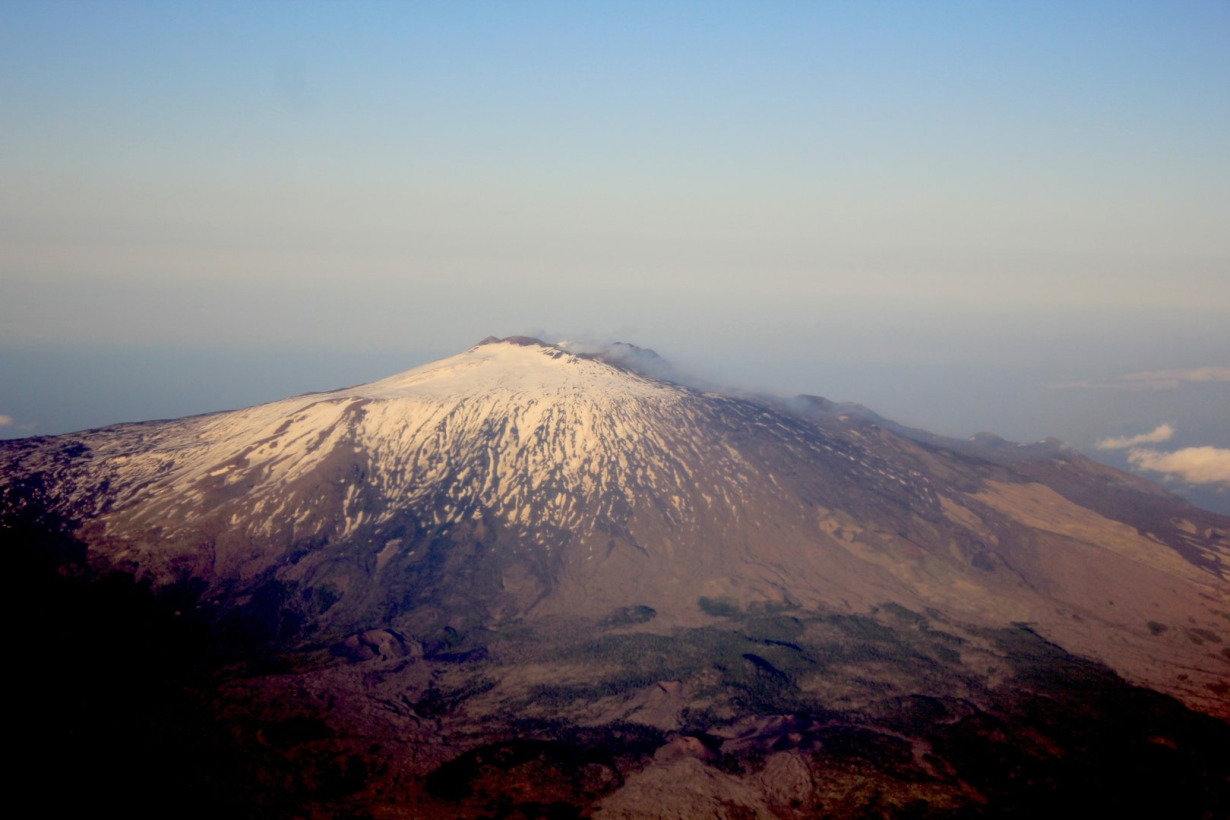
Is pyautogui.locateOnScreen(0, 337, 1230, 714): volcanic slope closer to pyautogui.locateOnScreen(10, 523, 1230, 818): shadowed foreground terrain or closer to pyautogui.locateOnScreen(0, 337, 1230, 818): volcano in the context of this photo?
pyautogui.locateOnScreen(0, 337, 1230, 818): volcano

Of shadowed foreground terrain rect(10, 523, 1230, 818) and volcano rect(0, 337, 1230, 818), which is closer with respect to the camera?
shadowed foreground terrain rect(10, 523, 1230, 818)

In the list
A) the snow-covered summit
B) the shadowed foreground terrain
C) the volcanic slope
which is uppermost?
the snow-covered summit

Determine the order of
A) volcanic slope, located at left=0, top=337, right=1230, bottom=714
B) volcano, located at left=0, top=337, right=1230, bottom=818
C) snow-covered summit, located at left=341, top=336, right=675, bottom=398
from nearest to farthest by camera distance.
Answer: volcano, located at left=0, top=337, right=1230, bottom=818
volcanic slope, located at left=0, top=337, right=1230, bottom=714
snow-covered summit, located at left=341, top=336, right=675, bottom=398

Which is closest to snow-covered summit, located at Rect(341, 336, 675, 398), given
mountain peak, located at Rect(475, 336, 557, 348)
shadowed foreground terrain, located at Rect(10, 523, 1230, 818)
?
mountain peak, located at Rect(475, 336, 557, 348)

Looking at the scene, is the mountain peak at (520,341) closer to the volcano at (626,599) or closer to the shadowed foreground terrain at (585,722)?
the volcano at (626,599)

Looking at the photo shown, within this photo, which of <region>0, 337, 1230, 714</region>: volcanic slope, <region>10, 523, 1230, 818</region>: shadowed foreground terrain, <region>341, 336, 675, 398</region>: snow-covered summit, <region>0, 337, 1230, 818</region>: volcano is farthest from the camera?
<region>341, 336, 675, 398</region>: snow-covered summit

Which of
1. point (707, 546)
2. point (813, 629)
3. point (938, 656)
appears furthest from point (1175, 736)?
point (707, 546)

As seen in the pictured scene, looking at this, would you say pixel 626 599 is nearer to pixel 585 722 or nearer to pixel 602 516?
pixel 602 516

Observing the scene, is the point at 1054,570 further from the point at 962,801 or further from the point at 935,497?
the point at 962,801
